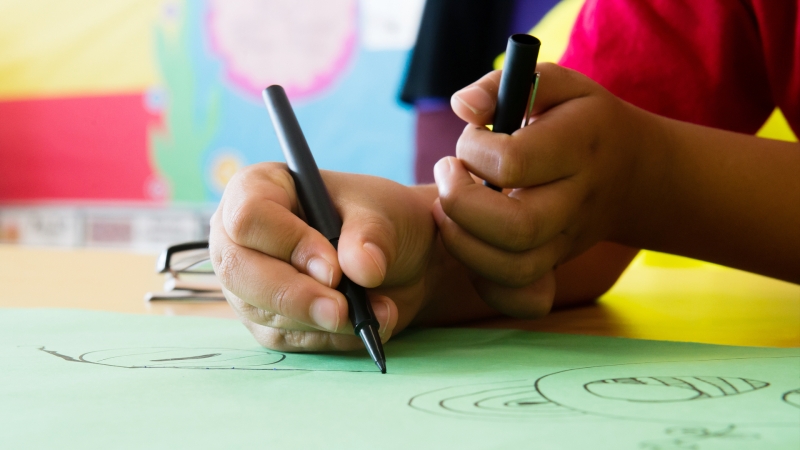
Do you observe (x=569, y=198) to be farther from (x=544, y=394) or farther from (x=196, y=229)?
(x=196, y=229)

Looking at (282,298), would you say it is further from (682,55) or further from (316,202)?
(682,55)

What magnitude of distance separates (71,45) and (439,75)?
1110mm

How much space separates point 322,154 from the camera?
1.45 m

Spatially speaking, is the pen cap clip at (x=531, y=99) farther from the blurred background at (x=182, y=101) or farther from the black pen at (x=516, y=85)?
the blurred background at (x=182, y=101)

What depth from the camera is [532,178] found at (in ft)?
1.07

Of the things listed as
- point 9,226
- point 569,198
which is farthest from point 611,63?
point 9,226

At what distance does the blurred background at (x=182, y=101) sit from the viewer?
1377 millimetres

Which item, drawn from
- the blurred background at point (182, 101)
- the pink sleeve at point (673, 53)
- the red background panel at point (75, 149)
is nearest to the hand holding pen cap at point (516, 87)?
the pink sleeve at point (673, 53)

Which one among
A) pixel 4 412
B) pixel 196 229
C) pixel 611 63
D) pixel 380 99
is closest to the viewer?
pixel 4 412

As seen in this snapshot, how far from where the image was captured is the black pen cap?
31 centimetres

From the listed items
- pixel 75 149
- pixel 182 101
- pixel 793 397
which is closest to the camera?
pixel 793 397

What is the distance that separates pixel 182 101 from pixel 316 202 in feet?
4.48

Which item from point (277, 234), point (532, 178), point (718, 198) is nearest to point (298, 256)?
point (277, 234)

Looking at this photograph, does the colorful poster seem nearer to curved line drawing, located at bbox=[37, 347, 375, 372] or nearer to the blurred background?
the blurred background
